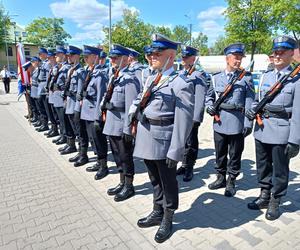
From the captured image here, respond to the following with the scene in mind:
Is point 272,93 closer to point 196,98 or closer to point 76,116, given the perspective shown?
point 196,98

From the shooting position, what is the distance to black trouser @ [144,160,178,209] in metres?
2.96

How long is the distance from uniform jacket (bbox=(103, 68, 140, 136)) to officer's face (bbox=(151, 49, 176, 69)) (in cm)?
94

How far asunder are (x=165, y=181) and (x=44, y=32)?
207 feet

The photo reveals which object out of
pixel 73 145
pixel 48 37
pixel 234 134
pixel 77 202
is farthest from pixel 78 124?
pixel 48 37

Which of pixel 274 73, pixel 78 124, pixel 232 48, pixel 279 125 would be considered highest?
pixel 232 48

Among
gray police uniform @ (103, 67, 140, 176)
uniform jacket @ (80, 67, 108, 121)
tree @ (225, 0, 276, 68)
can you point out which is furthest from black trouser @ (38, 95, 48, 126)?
tree @ (225, 0, 276, 68)

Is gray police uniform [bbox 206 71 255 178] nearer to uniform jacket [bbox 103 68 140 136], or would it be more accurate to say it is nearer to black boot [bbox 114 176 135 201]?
uniform jacket [bbox 103 68 140 136]

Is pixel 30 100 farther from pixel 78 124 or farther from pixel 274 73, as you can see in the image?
pixel 274 73

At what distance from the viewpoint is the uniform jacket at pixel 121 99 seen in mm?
3750

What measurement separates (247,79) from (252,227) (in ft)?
6.32

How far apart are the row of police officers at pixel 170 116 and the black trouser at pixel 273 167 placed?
1cm

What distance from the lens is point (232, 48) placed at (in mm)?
3699

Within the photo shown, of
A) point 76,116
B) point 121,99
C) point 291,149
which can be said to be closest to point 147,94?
point 121,99

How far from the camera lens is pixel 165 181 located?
9.73 feet
